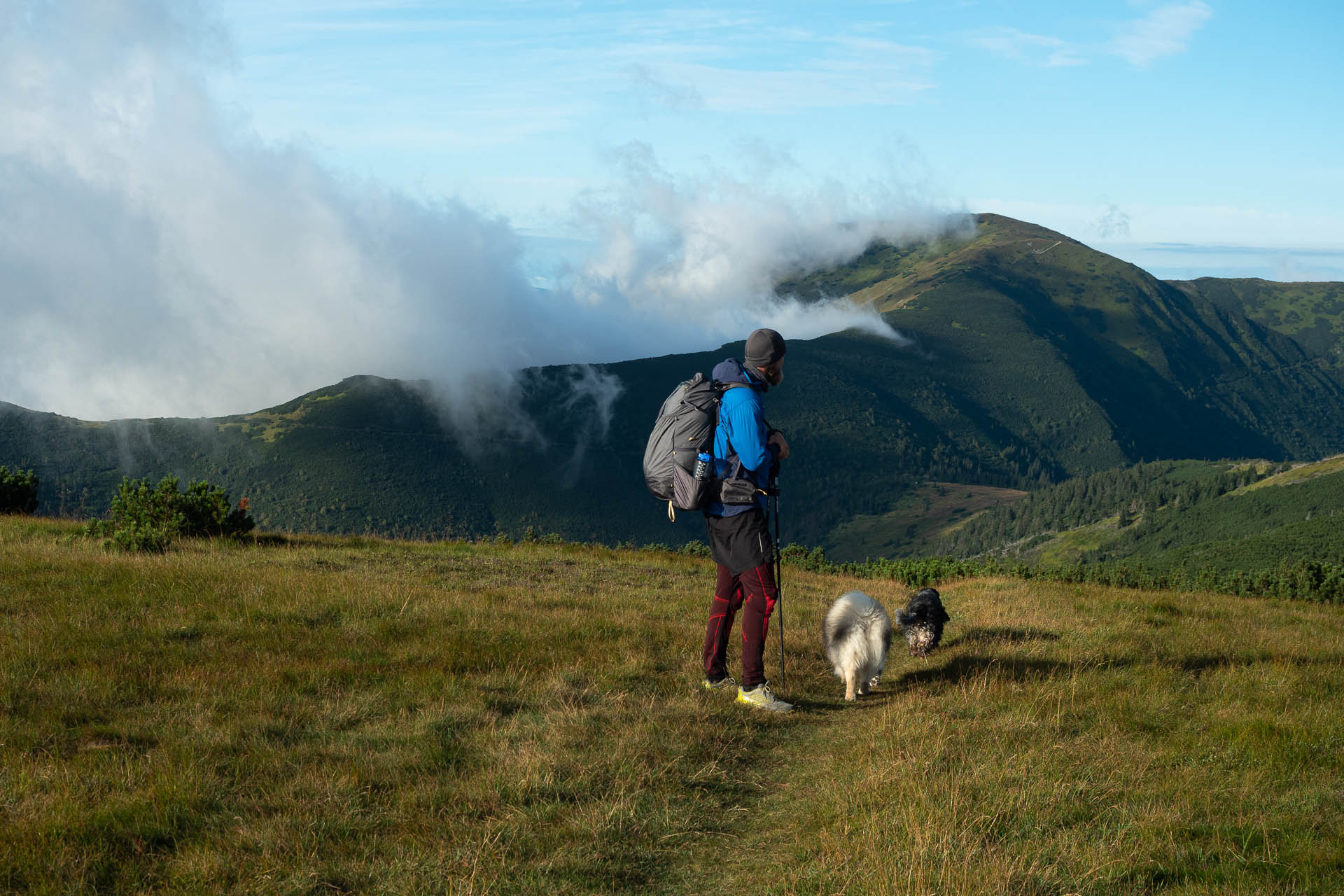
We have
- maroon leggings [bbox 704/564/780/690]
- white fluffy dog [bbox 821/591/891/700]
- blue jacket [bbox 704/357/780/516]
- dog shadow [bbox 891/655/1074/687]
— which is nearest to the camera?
blue jacket [bbox 704/357/780/516]

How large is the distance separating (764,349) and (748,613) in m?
2.30

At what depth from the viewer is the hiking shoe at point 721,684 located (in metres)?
8.34

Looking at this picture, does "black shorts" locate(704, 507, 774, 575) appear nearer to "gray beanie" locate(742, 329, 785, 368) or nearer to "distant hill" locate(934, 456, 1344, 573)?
"gray beanie" locate(742, 329, 785, 368)

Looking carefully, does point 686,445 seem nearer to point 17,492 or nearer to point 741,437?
point 741,437

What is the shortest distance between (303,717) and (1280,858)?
6.44m

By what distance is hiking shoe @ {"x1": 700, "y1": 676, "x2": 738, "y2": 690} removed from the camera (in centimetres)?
834

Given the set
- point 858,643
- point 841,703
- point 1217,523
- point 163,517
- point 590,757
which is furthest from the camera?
point 1217,523

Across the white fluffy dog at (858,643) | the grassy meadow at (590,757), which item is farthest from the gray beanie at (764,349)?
the grassy meadow at (590,757)

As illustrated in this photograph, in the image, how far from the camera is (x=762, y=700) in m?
7.82

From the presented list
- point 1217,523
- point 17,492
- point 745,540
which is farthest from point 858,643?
point 1217,523

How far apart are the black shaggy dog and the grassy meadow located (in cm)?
23

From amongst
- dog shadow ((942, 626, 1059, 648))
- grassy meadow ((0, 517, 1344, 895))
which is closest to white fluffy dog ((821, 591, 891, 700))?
grassy meadow ((0, 517, 1344, 895))

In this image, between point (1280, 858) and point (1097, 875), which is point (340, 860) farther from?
point (1280, 858)

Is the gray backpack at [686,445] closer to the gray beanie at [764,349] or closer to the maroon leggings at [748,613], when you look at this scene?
the gray beanie at [764,349]
